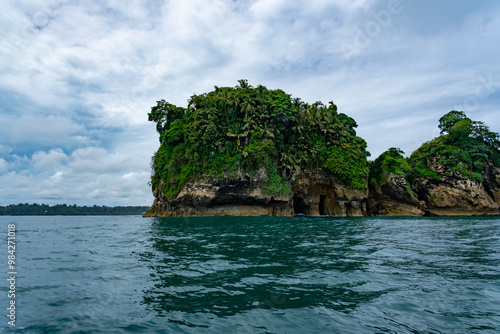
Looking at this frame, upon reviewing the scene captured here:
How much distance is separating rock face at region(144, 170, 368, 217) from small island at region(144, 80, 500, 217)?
0.15 m

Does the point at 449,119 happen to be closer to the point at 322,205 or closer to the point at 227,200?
the point at 322,205

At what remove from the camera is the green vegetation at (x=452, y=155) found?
43469mm

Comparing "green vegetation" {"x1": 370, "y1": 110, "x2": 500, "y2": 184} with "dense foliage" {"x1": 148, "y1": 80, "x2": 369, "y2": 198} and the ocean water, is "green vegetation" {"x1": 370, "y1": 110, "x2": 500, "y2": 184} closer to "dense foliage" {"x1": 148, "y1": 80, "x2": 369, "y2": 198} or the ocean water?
"dense foliage" {"x1": 148, "y1": 80, "x2": 369, "y2": 198}

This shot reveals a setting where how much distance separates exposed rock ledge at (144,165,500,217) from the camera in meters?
39.9

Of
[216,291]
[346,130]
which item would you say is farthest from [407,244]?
[346,130]

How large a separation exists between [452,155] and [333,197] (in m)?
20.0

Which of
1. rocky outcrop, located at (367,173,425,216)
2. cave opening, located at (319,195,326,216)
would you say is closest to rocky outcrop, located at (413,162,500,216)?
rocky outcrop, located at (367,173,425,216)

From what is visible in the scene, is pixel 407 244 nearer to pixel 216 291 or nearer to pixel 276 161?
pixel 216 291

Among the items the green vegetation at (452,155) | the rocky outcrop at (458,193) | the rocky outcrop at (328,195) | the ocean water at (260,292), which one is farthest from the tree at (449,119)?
the ocean water at (260,292)

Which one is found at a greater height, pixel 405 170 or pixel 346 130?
pixel 346 130

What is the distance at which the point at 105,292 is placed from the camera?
6.15 metres

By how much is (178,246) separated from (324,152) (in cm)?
3490

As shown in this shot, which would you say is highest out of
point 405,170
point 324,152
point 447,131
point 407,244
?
point 447,131

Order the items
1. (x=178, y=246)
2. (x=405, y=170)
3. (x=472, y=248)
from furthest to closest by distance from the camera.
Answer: (x=405, y=170) → (x=178, y=246) → (x=472, y=248)
